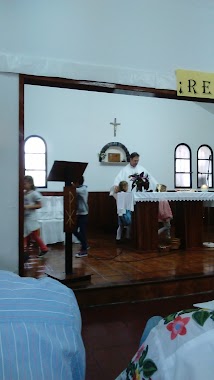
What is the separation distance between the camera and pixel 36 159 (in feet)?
26.3

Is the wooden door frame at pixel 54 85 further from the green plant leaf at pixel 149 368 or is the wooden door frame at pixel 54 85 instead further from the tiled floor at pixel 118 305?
the green plant leaf at pixel 149 368

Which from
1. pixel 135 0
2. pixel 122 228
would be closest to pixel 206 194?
pixel 122 228

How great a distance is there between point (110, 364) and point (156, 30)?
124 inches

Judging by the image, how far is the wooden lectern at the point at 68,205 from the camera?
3.56 metres

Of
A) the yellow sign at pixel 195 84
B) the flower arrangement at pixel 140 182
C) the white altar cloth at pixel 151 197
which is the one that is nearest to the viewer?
the yellow sign at pixel 195 84

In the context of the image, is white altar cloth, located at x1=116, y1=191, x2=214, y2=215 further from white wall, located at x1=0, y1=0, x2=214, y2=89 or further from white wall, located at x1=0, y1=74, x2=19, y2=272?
white wall, located at x1=0, y1=74, x2=19, y2=272

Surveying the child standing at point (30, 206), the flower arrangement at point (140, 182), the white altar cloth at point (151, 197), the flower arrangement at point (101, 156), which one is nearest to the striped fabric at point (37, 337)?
the child standing at point (30, 206)

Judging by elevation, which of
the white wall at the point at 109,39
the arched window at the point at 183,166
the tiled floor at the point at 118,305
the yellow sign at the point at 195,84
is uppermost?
the white wall at the point at 109,39

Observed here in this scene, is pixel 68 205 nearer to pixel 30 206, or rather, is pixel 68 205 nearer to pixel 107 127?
pixel 30 206

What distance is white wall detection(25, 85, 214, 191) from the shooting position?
7871 mm

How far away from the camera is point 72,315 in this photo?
776 mm

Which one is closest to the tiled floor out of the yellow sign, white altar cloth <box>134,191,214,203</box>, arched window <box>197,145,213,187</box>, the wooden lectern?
the wooden lectern

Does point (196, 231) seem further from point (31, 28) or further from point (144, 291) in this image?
point (31, 28)

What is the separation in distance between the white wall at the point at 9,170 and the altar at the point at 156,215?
2213 mm
